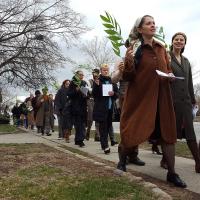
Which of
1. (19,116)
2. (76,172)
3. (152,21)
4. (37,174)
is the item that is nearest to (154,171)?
(76,172)

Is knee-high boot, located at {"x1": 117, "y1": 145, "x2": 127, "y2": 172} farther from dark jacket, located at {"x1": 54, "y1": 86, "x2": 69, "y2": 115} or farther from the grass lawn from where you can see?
dark jacket, located at {"x1": 54, "y1": 86, "x2": 69, "y2": 115}

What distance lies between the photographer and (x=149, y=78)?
622 centimetres

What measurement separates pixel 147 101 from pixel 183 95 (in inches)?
44.9

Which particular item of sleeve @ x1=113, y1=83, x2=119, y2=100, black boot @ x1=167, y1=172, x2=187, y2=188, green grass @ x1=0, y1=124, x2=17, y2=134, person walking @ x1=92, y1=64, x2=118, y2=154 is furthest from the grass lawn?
green grass @ x1=0, y1=124, x2=17, y2=134

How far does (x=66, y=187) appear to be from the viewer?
18.8 ft

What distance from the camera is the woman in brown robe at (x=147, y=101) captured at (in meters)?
6.15

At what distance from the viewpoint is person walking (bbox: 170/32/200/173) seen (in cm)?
711

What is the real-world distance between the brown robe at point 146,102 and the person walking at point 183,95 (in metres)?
0.85

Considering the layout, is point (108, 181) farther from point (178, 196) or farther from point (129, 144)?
point (178, 196)

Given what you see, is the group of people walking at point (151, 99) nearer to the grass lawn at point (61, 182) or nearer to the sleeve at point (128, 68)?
the sleeve at point (128, 68)

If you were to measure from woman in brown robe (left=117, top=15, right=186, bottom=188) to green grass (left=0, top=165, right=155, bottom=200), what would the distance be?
579mm

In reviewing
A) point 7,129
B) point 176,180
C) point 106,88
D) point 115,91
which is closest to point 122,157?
point 176,180

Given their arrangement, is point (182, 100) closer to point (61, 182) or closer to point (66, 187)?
point (61, 182)

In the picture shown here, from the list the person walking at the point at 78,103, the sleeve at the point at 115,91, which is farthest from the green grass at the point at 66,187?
the person walking at the point at 78,103
